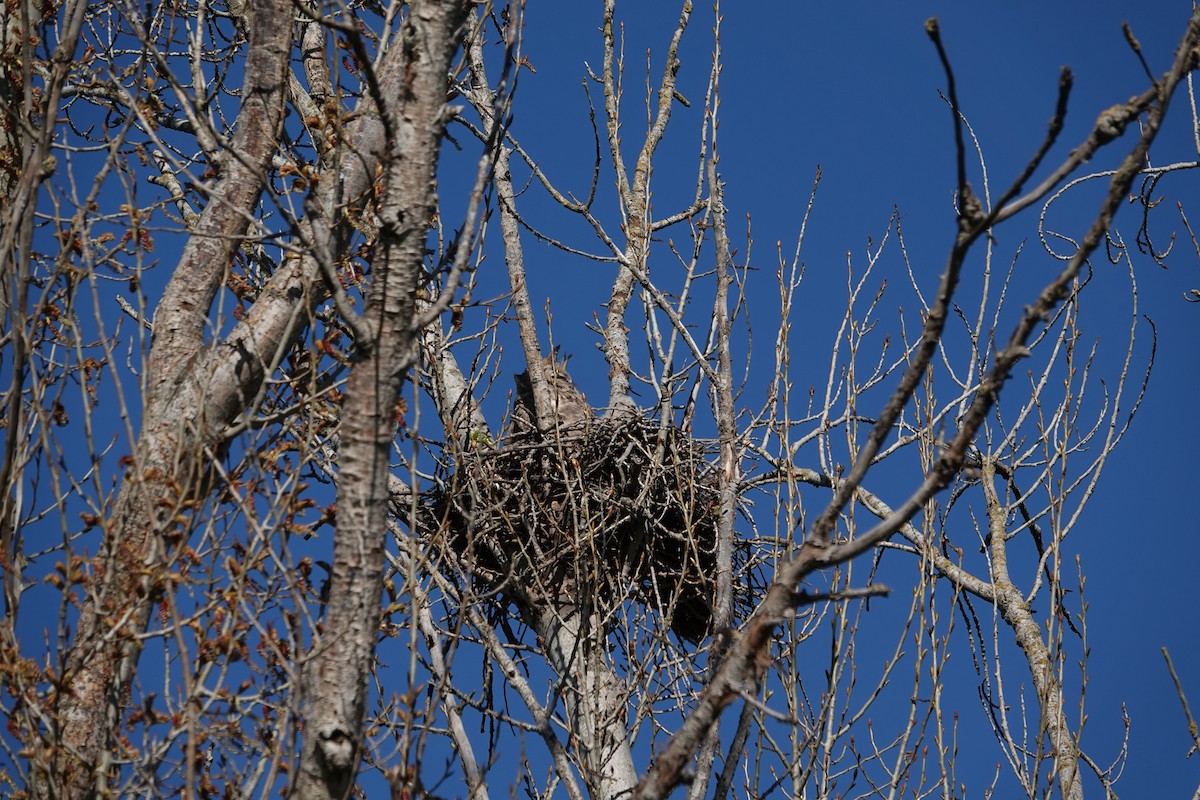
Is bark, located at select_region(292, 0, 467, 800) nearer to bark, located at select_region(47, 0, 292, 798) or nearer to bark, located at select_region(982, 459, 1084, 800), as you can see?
bark, located at select_region(47, 0, 292, 798)

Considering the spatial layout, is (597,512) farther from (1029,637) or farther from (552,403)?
(1029,637)

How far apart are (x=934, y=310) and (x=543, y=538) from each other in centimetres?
438

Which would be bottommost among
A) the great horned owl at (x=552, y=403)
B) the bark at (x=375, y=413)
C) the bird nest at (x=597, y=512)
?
the bark at (x=375, y=413)

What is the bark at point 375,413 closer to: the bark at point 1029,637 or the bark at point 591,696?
the bark at point 591,696

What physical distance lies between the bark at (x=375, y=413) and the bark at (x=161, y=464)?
0.39m

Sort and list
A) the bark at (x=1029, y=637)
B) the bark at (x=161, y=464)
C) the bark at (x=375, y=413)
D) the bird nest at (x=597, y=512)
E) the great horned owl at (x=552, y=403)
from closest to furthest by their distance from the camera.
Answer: the bark at (x=375, y=413)
the bark at (x=161, y=464)
the bark at (x=1029, y=637)
the bird nest at (x=597, y=512)
the great horned owl at (x=552, y=403)

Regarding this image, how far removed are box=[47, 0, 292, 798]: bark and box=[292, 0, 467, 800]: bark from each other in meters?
0.39

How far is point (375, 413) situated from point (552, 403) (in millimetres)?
4336

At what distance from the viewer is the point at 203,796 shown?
11.7ft

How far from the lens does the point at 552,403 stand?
714cm

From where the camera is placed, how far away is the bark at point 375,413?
2.65 m

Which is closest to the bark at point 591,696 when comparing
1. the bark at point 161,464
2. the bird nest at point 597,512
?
the bird nest at point 597,512

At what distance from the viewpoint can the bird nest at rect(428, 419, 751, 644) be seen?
6.18 metres

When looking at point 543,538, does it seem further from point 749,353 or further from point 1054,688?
point 1054,688
